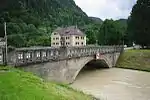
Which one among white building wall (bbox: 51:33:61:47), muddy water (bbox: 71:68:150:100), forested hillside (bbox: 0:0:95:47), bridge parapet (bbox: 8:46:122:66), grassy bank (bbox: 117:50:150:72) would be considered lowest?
muddy water (bbox: 71:68:150:100)

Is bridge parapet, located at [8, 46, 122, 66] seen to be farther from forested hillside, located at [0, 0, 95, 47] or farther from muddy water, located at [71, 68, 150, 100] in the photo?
forested hillside, located at [0, 0, 95, 47]

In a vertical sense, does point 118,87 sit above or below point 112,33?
below

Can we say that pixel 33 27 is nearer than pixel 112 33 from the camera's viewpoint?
No

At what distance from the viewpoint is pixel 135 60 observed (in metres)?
55.9

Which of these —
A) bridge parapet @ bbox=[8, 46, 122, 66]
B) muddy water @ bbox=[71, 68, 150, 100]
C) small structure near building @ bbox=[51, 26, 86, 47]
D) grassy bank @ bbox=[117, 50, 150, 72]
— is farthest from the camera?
small structure near building @ bbox=[51, 26, 86, 47]

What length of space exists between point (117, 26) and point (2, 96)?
229 feet

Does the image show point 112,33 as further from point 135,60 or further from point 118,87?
point 118,87

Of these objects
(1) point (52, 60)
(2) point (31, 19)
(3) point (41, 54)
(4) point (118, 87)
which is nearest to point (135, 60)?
(4) point (118, 87)

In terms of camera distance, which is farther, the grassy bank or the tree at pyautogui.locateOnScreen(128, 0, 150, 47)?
the tree at pyautogui.locateOnScreen(128, 0, 150, 47)

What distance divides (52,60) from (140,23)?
1637 inches

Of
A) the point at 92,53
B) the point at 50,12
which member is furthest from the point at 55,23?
the point at 92,53

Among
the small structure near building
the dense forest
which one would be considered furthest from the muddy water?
the small structure near building

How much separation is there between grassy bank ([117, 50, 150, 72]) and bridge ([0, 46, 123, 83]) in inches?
452

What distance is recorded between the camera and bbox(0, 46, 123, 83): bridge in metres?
24.3
